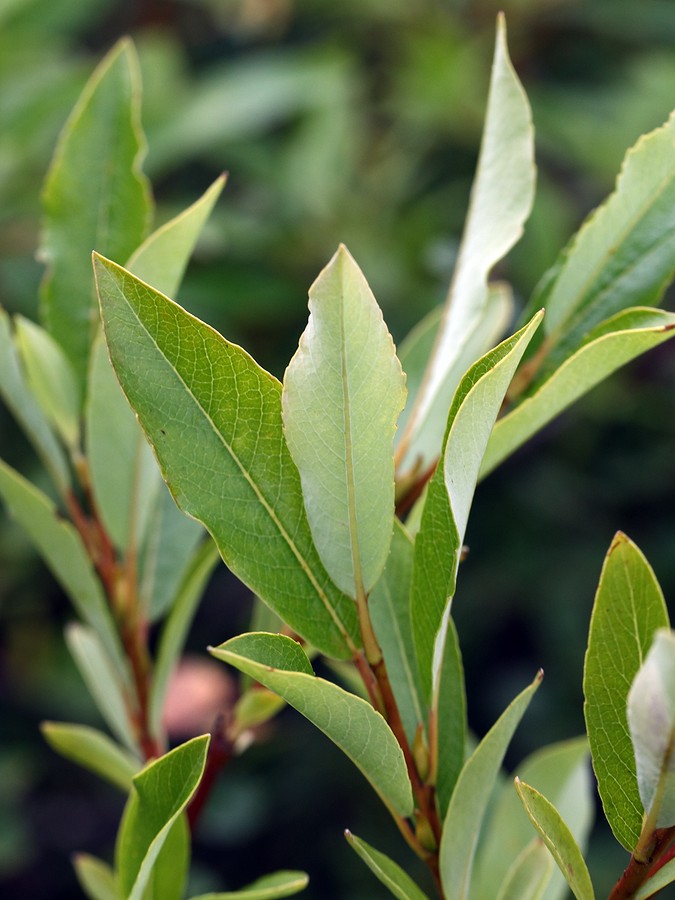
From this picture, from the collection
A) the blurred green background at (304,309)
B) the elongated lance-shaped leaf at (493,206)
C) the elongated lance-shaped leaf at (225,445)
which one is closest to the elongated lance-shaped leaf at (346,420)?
the elongated lance-shaped leaf at (225,445)

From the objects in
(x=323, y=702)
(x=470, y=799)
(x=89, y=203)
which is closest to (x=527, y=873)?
(x=470, y=799)

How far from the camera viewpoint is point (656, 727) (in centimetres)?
35

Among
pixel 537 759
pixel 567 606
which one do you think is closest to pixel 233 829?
pixel 567 606

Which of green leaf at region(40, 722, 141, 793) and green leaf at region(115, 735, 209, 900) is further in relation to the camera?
green leaf at region(40, 722, 141, 793)

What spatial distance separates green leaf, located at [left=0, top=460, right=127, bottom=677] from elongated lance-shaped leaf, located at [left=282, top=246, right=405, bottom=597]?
0.18 meters

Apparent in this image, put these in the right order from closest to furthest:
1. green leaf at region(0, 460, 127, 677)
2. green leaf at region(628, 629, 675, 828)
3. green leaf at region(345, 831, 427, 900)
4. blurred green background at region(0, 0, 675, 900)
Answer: green leaf at region(628, 629, 675, 828)
green leaf at region(345, 831, 427, 900)
green leaf at region(0, 460, 127, 677)
blurred green background at region(0, 0, 675, 900)

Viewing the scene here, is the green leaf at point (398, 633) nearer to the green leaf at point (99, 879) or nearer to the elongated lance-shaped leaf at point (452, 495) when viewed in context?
the elongated lance-shaped leaf at point (452, 495)

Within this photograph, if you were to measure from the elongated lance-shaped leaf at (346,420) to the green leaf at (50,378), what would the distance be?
0.23 metres

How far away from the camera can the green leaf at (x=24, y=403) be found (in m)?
0.58

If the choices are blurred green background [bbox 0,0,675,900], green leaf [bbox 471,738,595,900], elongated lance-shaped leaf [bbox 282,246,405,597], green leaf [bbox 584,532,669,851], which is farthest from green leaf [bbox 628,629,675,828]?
blurred green background [bbox 0,0,675,900]

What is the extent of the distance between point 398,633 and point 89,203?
0.33 metres

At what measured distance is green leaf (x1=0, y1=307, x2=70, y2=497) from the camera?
579 mm

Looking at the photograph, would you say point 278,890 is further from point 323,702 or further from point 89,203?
point 89,203

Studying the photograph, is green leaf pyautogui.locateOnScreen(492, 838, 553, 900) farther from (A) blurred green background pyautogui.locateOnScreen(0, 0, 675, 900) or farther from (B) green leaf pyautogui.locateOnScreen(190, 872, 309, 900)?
(A) blurred green background pyautogui.locateOnScreen(0, 0, 675, 900)
